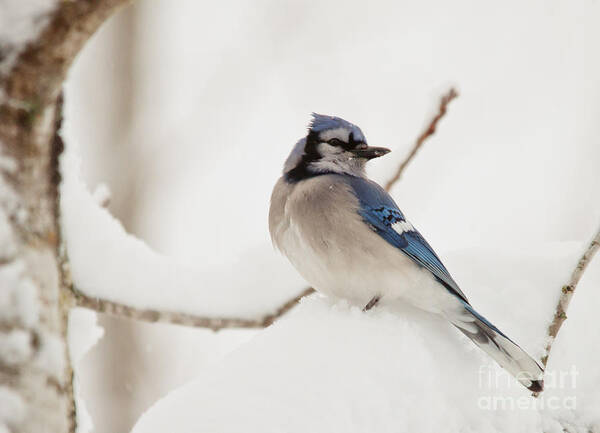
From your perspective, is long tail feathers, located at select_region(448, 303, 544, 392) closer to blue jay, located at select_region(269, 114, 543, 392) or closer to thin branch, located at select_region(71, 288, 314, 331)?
blue jay, located at select_region(269, 114, 543, 392)

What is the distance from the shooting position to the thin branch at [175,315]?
1.59 meters

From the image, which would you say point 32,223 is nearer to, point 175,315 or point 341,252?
point 175,315

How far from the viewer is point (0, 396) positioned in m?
1.00

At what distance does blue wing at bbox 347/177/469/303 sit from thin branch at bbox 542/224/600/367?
75cm

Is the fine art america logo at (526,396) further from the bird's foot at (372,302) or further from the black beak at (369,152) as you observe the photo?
the black beak at (369,152)

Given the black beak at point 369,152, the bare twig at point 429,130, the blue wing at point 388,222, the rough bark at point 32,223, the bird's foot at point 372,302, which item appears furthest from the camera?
the black beak at point 369,152

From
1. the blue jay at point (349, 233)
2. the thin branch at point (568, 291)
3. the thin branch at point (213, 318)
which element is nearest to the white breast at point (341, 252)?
the blue jay at point (349, 233)

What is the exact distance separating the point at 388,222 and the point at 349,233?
25 cm

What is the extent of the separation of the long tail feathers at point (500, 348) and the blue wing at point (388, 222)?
49 centimetres

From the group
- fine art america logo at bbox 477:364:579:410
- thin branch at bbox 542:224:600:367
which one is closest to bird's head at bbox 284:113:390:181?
thin branch at bbox 542:224:600:367

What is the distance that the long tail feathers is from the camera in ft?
5.48

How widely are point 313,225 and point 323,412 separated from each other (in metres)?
1.32

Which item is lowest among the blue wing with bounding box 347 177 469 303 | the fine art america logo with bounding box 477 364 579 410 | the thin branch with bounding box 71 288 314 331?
the thin branch with bounding box 71 288 314 331

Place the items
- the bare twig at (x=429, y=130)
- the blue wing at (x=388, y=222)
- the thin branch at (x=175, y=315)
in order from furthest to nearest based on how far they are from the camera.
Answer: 1. the blue wing at (x=388, y=222)
2. the bare twig at (x=429, y=130)
3. the thin branch at (x=175, y=315)
